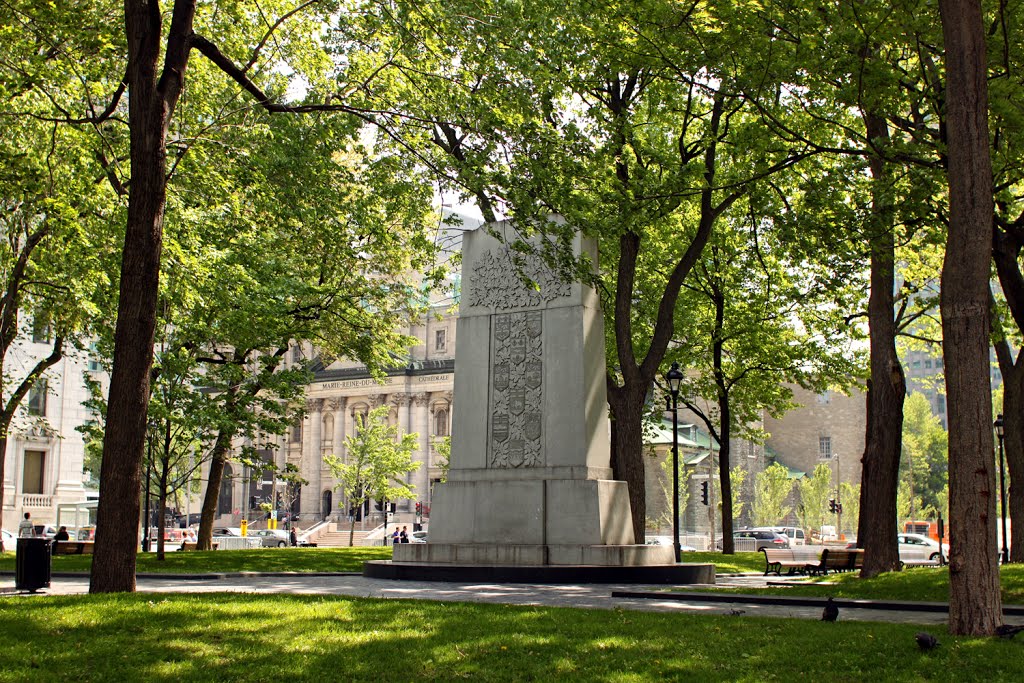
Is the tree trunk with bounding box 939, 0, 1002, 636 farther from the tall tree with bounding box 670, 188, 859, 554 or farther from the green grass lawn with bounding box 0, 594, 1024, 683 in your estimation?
the tall tree with bounding box 670, 188, 859, 554

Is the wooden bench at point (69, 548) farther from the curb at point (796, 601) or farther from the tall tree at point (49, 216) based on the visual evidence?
the curb at point (796, 601)

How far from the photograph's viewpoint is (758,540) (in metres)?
62.9

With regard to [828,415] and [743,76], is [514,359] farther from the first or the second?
[828,415]

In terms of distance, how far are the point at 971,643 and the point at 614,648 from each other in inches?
119

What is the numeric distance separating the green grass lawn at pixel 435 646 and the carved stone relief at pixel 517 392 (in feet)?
27.3

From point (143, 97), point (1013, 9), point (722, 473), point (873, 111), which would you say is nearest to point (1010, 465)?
point (873, 111)

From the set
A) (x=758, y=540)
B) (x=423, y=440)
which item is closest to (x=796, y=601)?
(x=758, y=540)

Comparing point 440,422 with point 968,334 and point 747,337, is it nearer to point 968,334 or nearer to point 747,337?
point 747,337

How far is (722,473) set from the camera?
34.1 meters

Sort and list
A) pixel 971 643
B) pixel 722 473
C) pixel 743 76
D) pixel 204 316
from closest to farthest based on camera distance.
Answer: pixel 971 643, pixel 743 76, pixel 204 316, pixel 722 473

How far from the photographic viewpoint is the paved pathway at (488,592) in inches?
492

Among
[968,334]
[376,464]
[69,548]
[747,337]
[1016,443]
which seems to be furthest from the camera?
[376,464]

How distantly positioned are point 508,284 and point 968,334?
1131 cm

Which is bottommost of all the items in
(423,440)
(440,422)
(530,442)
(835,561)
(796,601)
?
(835,561)
